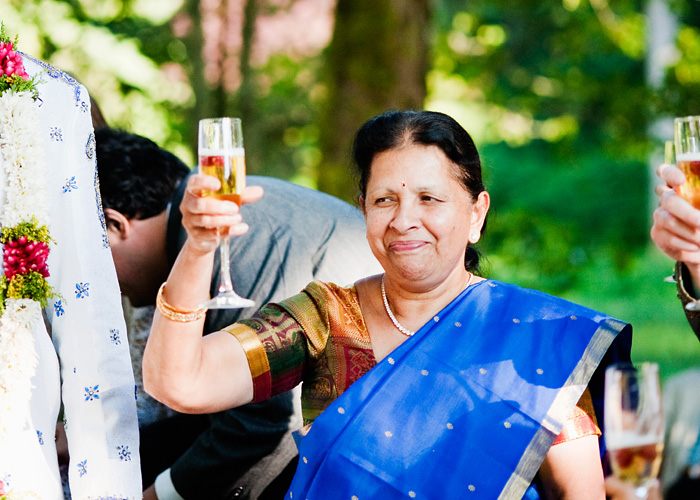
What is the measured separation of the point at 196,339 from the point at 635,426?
998mm

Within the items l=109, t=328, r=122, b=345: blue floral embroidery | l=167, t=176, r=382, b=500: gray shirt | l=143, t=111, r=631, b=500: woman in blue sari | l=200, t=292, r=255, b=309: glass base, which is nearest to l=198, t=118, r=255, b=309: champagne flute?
l=200, t=292, r=255, b=309: glass base

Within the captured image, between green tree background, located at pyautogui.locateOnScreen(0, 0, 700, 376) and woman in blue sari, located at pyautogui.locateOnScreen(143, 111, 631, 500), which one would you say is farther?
green tree background, located at pyautogui.locateOnScreen(0, 0, 700, 376)

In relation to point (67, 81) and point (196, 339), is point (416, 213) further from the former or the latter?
point (67, 81)

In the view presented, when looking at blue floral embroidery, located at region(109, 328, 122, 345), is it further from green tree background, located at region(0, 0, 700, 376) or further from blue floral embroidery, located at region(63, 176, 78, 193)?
green tree background, located at region(0, 0, 700, 376)

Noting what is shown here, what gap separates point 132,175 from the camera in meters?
3.06

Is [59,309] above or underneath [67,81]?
underneath

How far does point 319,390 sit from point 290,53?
31.5ft

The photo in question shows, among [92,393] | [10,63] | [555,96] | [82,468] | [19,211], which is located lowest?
[555,96]

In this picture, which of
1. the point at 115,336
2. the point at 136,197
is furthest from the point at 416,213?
the point at 136,197

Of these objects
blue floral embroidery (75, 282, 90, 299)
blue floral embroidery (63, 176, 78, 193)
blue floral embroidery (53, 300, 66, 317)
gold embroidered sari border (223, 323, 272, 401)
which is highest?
blue floral embroidery (63, 176, 78, 193)

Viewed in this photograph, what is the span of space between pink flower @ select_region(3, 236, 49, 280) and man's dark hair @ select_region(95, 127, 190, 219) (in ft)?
2.77

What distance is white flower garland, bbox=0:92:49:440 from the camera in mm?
2184

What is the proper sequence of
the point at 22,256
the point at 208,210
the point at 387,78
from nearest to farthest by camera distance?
the point at 208,210, the point at 22,256, the point at 387,78

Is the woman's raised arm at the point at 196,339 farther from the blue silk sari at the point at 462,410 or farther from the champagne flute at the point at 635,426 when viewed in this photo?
the champagne flute at the point at 635,426
